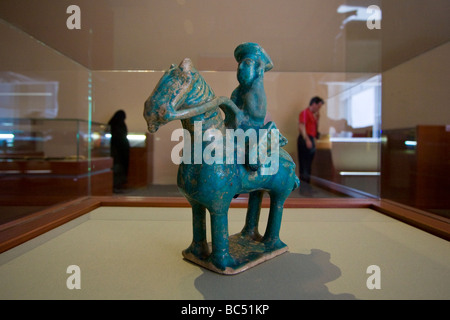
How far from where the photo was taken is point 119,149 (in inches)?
116

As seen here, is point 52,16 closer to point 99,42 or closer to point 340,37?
point 99,42

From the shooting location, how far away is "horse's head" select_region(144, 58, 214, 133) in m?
1.10

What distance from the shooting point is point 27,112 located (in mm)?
2229

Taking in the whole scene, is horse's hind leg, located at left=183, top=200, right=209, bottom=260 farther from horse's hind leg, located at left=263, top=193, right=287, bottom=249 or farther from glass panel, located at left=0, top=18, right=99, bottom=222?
glass panel, located at left=0, top=18, right=99, bottom=222

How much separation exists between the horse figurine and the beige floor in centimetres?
8

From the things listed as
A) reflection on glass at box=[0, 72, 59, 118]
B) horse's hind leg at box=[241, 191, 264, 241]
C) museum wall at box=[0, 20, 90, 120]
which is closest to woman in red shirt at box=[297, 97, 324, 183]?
horse's hind leg at box=[241, 191, 264, 241]

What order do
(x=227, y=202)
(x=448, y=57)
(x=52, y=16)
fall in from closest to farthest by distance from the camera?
(x=227, y=202) < (x=448, y=57) < (x=52, y=16)

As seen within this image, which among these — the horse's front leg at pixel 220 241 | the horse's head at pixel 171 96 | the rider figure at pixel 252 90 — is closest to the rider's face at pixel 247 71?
the rider figure at pixel 252 90

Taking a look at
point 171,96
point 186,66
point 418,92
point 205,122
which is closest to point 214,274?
point 205,122

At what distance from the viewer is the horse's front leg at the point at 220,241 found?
50.8 inches

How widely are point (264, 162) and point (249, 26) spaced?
1.68m

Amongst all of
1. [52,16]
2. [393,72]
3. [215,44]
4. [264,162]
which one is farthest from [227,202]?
→ [393,72]

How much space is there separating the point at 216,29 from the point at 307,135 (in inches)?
53.3

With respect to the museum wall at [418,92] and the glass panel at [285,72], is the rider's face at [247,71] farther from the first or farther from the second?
the museum wall at [418,92]
